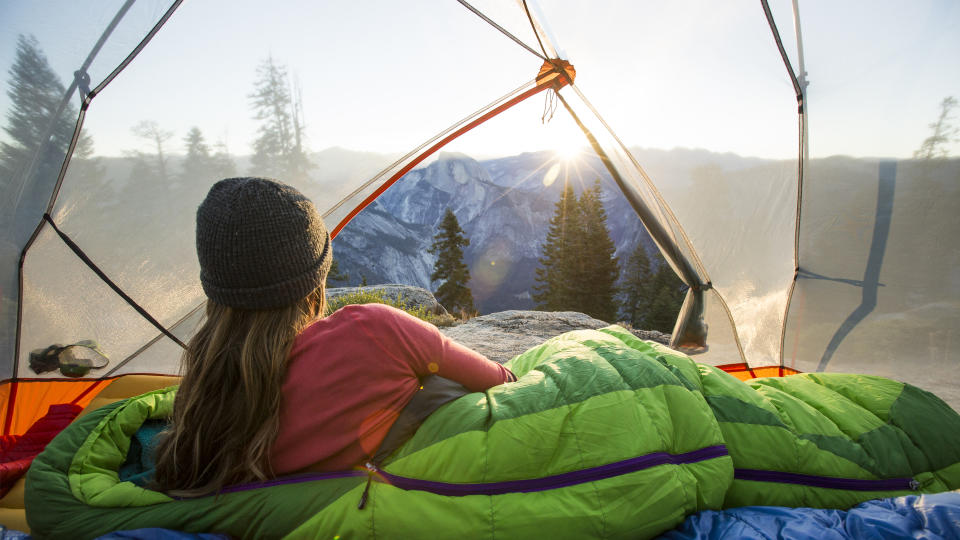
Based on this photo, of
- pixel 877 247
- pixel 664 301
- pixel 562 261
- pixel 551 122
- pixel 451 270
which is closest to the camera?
pixel 877 247

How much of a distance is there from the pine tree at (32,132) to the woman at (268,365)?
67.2 inches

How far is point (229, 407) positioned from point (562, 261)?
18930mm

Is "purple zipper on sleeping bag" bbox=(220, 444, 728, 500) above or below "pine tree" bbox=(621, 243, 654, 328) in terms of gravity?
above

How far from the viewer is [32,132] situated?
2.14 meters

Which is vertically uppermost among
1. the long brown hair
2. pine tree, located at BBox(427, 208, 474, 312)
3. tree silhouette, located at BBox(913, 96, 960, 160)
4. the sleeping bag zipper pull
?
tree silhouette, located at BBox(913, 96, 960, 160)

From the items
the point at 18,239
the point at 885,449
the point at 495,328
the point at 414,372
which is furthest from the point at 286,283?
the point at 495,328

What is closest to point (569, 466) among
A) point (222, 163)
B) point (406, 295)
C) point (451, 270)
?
point (222, 163)

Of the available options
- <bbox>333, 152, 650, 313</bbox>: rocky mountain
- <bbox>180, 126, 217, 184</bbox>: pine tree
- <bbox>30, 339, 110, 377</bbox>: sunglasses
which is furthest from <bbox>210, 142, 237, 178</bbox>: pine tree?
<bbox>333, 152, 650, 313</bbox>: rocky mountain

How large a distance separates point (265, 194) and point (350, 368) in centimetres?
49

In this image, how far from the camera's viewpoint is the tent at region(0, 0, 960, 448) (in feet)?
7.12

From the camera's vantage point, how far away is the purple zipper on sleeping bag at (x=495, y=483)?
112 cm

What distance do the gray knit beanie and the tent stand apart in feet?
5.65

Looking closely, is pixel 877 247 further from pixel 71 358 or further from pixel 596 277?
pixel 596 277

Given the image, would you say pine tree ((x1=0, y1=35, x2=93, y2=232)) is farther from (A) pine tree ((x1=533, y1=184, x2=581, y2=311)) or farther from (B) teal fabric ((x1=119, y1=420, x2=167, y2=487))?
(A) pine tree ((x1=533, y1=184, x2=581, y2=311))
